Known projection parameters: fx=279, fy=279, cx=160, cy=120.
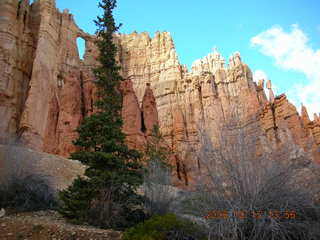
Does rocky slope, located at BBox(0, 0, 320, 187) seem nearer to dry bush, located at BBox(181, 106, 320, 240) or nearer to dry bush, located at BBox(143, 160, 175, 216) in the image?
dry bush, located at BBox(143, 160, 175, 216)

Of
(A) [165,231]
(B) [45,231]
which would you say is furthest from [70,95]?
(A) [165,231]

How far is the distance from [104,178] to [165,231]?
386 centimetres

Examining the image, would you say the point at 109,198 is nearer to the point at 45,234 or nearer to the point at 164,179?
the point at 45,234

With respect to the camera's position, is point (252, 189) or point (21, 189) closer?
point (252, 189)

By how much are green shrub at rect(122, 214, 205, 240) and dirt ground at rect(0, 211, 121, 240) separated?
999 mm

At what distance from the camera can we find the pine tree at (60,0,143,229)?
9.14 metres

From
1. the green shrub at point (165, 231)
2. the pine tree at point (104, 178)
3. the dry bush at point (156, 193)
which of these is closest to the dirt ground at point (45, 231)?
the pine tree at point (104, 178)

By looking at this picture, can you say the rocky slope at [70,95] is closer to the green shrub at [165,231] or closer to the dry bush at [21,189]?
the dry bush at [21,189]

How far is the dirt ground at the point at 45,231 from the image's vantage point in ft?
24.4

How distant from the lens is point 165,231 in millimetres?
6453

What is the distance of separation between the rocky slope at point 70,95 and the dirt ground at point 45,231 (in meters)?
10.0

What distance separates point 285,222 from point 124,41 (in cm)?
6674

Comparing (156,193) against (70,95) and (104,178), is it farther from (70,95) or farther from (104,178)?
(70,95)

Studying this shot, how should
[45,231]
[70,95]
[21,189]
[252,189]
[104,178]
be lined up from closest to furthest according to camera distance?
[252,189] → [45,231] → [104,178] → [21,189] → [70,95]
